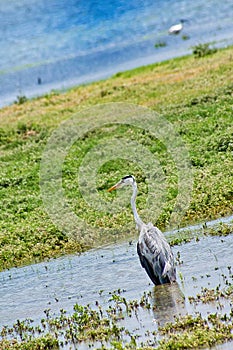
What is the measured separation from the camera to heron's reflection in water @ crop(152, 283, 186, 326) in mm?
11219

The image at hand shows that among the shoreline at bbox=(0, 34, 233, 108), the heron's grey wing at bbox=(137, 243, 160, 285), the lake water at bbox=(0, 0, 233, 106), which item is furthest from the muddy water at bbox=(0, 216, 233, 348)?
the lake water at bbox=(0, 0, 233, 106)

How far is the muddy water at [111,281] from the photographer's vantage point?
12.0m

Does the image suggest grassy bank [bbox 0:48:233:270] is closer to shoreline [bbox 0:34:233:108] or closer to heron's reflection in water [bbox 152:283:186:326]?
heron's reflection in water [bbox 152:283:186:326]

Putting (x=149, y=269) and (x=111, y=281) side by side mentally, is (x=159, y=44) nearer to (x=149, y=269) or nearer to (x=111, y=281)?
(x=111, y=281)

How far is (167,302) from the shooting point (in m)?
12.0

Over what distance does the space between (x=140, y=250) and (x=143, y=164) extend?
265 inches

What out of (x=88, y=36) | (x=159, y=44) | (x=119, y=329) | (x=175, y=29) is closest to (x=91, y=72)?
(x=159, y=44)

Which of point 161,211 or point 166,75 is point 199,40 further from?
point 161,211

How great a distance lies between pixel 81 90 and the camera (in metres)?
32.6

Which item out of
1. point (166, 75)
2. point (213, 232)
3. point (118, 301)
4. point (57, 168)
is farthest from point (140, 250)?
point (166, 75)

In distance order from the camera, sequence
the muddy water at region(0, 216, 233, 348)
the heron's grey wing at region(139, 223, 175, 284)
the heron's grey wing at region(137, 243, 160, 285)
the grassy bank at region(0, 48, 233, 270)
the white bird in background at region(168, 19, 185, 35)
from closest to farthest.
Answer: the muddy water at region(0, 216, 233, 348) < the heron's grey wing at region(139, 223, 175, 284) < the heron's grey wing at region(137, 243, 160, 285) < the grassy bank at region(0, 48, 233, 270) < the white bird in background at region(168, 19, 185, 35)

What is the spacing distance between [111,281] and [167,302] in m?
1.79

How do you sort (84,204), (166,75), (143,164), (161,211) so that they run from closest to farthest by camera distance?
1. (161,211)
2. (84,204)
3. (143,164)
4. (166,75)

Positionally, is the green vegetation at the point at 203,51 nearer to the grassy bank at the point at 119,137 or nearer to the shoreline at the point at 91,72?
the grassy bank at the point at 119,137
